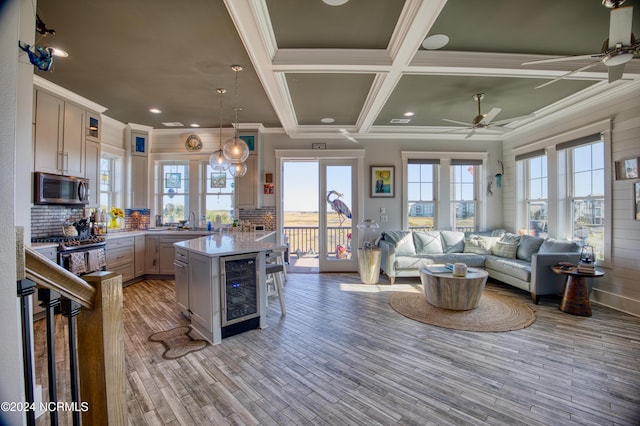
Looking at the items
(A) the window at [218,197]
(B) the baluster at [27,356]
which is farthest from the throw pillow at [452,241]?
(B) the baluster at [27,356]

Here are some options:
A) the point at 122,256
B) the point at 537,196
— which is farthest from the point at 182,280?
the point at 537,196

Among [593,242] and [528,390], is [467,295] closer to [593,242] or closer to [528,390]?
[528,390]

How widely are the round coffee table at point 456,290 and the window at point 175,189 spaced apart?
4.84m

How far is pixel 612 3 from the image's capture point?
1936mm

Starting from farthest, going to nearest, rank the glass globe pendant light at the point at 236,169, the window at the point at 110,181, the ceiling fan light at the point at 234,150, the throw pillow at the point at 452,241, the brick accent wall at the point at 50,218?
the throw pillow at the point at 452,241
the window at the point at 110,181
the glass globe pendant light at the point at 236,169
the brick accent wall at the point at 50,218
the ceiling fan light at the point at 234,150

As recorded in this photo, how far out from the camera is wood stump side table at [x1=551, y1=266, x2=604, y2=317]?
3354 millimetres

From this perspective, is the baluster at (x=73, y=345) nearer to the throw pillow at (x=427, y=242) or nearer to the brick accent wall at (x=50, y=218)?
the brick accent wall at (x=50, y=218)

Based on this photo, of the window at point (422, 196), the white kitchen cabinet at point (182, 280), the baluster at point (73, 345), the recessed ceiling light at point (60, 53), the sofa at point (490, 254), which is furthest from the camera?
the window at point (422, 196)

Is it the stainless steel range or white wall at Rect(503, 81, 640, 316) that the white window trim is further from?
the stainless steel range

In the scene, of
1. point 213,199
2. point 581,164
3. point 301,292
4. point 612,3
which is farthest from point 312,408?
point 581,164

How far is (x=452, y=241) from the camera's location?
17.1 feet

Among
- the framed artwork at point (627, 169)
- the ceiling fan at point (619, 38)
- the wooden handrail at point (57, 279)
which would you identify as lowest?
the wooden handrail at point (57, 279)

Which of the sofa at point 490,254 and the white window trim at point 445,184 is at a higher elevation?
the white window trim at point 445,184

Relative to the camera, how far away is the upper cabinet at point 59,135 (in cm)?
346
